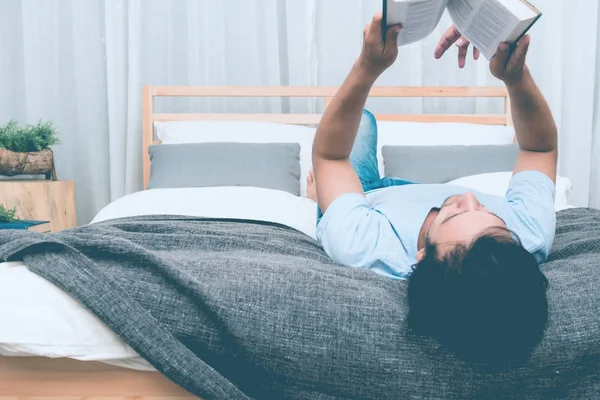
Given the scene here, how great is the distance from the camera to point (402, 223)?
1.18 metres

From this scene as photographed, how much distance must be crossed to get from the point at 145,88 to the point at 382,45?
5.64 ft

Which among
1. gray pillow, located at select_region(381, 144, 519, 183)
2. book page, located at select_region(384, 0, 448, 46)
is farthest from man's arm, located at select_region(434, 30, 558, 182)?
gray pillow, located at select_region(381, 144, 519, 183)

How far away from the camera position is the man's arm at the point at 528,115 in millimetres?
1195

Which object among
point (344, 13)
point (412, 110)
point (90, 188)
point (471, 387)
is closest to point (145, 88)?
point (90, 188)

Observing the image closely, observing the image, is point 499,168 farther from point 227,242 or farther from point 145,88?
point 145,88

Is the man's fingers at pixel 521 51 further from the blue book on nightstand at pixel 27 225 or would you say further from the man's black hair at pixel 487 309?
the blue book on nightstand at pixel 27 225

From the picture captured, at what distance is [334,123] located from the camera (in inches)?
50.1

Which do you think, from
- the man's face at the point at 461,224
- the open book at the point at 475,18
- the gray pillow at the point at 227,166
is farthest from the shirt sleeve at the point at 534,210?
the gray pillow at the point at 227,166

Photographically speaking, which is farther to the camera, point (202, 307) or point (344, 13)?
point (344, 13)

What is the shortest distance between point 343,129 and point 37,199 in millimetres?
1538

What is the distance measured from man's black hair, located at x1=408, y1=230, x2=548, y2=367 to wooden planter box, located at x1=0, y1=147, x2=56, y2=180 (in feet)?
→ 6.54

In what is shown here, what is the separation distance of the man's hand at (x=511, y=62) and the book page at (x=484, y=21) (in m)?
0.02

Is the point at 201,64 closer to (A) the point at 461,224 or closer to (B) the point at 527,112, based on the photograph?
(B) the point at 527,112

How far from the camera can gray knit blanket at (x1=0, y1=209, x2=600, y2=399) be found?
2.65 ft
